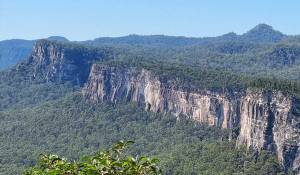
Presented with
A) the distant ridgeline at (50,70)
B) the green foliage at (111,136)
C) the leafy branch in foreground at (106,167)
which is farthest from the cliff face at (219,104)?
the leafy branch in foreground at (106,167)

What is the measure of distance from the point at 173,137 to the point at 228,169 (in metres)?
29.4

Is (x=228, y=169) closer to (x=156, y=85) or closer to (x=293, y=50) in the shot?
(x=156, y=85)

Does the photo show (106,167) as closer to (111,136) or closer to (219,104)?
(219,104)

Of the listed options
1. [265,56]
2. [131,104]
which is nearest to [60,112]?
[131,104]

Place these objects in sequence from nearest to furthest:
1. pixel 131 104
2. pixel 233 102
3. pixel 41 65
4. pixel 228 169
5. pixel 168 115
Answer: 1. pixel 228 169
2. pixel 233 102
3. pixel 168 115
4. pixel 131 104
5. pixel 41 65

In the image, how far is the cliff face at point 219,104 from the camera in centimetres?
5831

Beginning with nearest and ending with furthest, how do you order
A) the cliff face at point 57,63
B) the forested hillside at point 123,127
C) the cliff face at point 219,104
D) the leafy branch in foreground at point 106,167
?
1. the leafy branch in foreground at point 106,167
2. the cliff face at point 219,104
3. the forested hillside at point 123,127
4. the cliff face at point 57,63

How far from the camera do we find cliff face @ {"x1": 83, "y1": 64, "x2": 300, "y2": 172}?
5831cm

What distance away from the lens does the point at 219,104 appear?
88.8 metres

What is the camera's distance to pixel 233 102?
8644cm

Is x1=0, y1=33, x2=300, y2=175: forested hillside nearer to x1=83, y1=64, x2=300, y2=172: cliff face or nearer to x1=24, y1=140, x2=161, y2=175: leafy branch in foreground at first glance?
x1=83, y1=64, x2=300, y2=172: cliff face

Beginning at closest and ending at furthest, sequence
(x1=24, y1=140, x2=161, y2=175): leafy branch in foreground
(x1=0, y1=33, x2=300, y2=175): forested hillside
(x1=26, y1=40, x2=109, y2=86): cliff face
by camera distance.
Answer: (x1=24, y1=140, x2=161, y2=175): leafy branch in foreground → (x1=0, y1=33, x2=300, y2=175): forested hillside → (x1=26, y1=40, x2=109, y2=86): cliff face

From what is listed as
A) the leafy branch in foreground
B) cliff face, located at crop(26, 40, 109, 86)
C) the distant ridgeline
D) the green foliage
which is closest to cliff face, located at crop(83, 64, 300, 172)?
the green foliage

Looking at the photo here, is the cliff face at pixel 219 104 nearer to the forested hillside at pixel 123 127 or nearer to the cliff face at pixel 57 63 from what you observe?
the forested hillside at pixel 123 127
